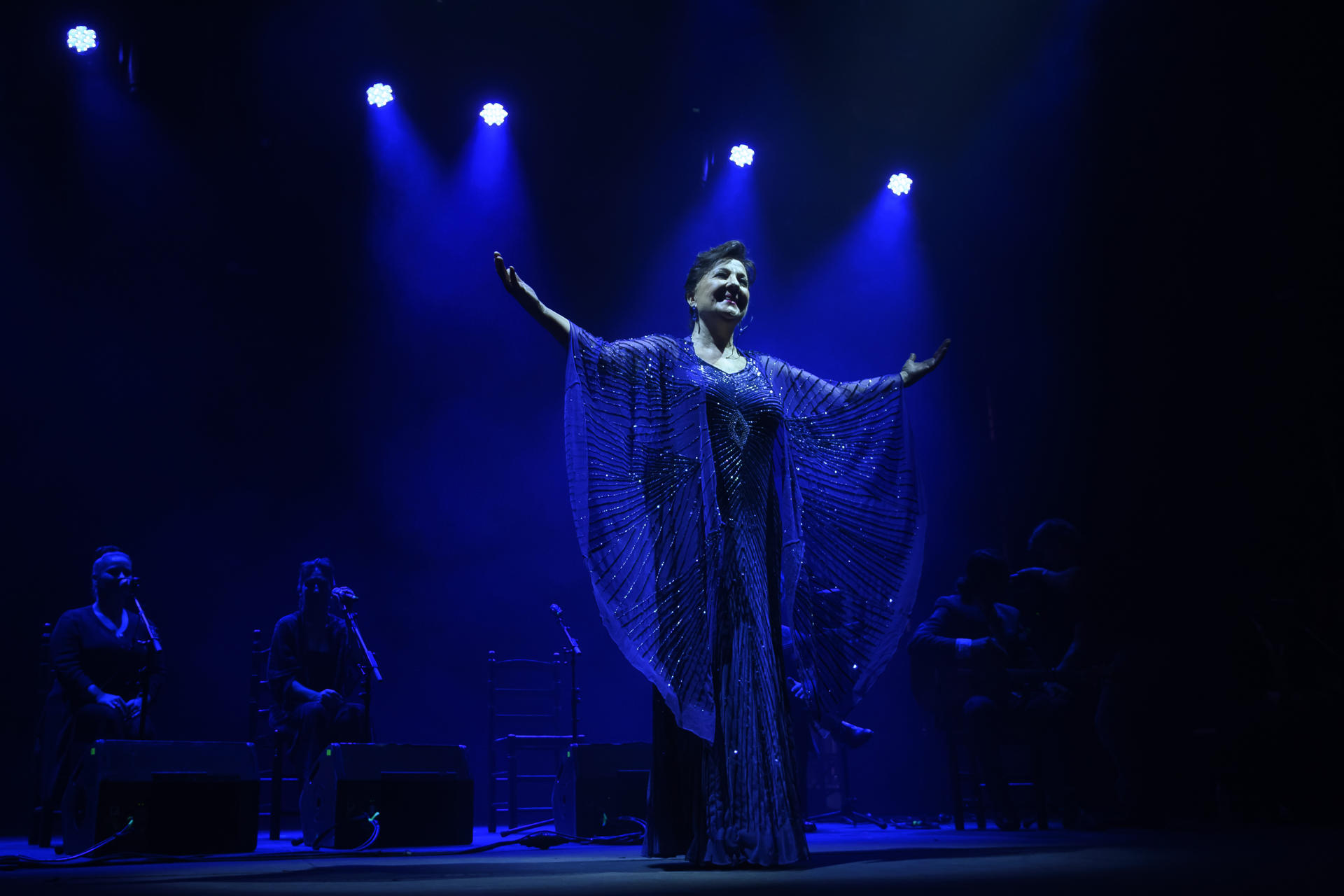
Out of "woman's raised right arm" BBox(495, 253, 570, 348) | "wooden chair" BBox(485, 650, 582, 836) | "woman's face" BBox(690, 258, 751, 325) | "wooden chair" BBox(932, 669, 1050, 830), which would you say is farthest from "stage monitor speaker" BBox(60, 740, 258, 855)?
"wooden chair" BBox(932, 669, 1050, 830)

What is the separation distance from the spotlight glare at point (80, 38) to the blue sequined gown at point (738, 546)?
5072mm

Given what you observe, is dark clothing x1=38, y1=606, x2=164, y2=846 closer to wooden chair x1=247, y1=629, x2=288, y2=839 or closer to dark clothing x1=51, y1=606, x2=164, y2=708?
dark clothing x1=51, y1=606, x2=164, y2=708

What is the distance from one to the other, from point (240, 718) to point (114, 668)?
1.49 m

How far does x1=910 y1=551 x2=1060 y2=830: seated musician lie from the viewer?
4.70m

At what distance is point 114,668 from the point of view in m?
4.81

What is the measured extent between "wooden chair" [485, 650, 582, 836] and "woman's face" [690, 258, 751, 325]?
3.86 metres

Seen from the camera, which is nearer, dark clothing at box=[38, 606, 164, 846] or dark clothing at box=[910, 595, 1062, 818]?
dark clothing at box=[38, 606, 164, 846]

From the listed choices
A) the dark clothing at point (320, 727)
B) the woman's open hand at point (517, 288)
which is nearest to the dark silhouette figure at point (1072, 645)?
the woman's open hand at point (517, 288)

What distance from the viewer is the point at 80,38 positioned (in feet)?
19.8

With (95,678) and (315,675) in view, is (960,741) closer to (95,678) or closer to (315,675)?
(315,675)

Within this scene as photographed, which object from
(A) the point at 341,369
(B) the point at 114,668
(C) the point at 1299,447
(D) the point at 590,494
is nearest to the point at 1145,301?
(C) the point at 1299,447

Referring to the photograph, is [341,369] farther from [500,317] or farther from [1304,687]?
[1304,687]

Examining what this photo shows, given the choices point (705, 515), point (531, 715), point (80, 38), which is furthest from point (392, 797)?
point (80, 38)

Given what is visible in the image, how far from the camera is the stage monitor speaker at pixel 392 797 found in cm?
362
